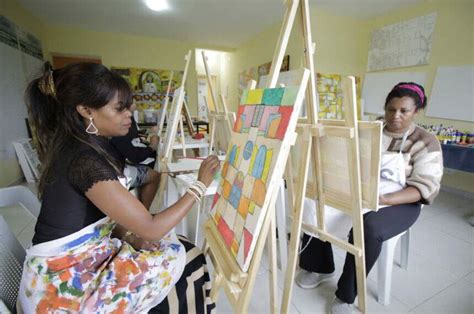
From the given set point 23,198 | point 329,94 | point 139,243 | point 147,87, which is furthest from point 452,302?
point 147,87

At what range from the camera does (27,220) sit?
2297 mm

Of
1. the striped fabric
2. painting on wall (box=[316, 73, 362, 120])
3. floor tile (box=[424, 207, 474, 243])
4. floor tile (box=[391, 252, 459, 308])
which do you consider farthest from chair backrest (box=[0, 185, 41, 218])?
painting on wall (box=[316, 73, 362, 120])

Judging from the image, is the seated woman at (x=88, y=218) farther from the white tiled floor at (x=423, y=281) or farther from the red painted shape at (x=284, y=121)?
the white tiled floor at (x=423, y=281)

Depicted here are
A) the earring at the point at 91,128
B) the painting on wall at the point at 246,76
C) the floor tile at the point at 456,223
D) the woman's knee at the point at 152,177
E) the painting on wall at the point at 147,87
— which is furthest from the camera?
the painting on wall at the point at 147,87

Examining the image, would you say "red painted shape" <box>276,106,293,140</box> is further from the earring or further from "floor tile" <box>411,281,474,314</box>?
"floor tile" <box>411,281,474,314</box>

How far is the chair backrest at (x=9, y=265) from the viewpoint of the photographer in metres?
0.78

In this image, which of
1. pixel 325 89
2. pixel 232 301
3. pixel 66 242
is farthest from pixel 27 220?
pixel 325 89

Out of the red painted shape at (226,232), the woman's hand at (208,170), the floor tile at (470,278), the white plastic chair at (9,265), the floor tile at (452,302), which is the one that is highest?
the woman's hand at (208,170)

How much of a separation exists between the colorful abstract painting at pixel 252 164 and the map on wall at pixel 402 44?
3498mm

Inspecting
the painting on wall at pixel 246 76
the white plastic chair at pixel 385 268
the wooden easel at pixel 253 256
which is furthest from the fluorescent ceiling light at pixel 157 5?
the white plastic chair at pixel 385 268

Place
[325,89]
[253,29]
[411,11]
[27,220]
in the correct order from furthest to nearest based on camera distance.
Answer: [253,29] < [325,89] < [411,11] < [27,220]

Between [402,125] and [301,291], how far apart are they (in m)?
1.09

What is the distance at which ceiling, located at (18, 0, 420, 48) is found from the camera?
3.67 m

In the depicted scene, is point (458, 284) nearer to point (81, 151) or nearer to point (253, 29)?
point (81, 151)
